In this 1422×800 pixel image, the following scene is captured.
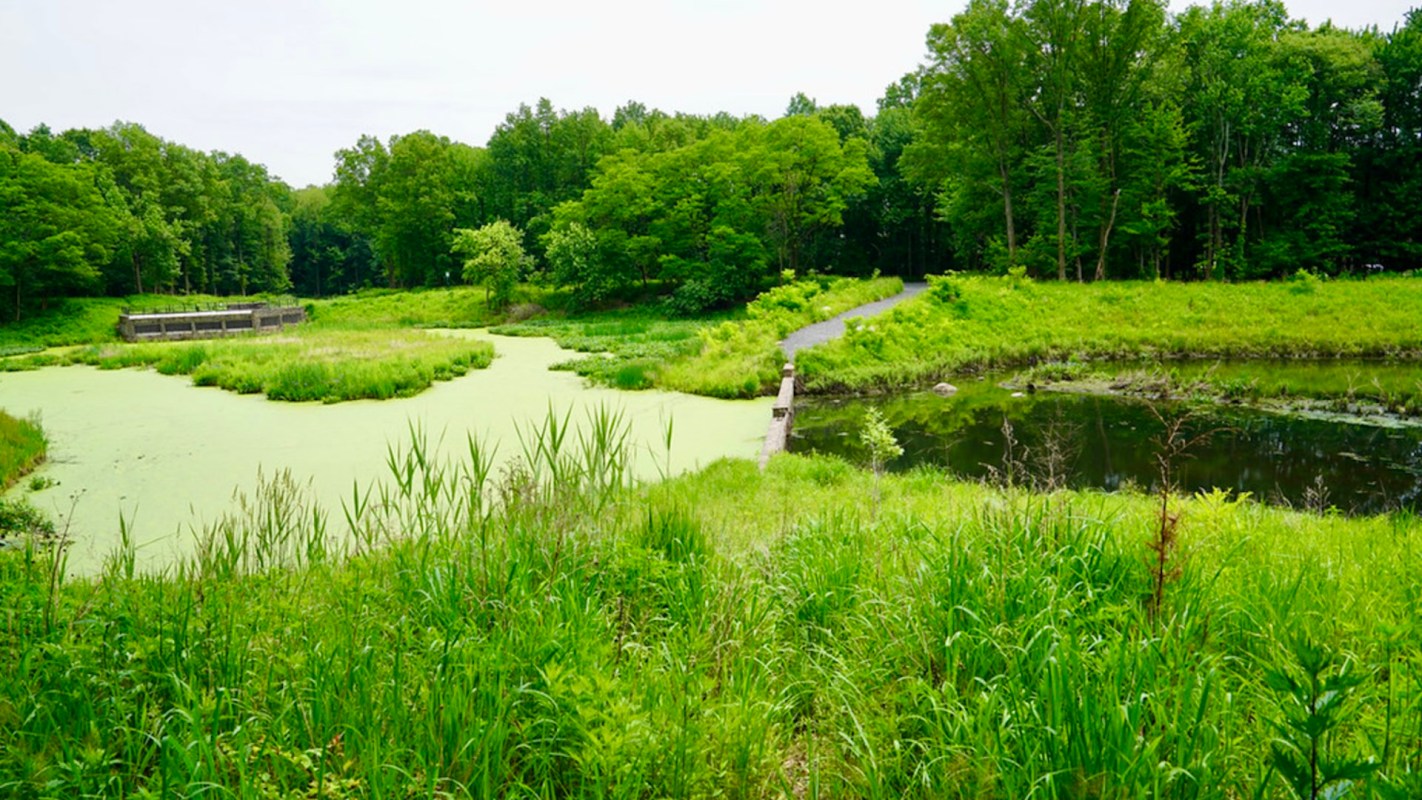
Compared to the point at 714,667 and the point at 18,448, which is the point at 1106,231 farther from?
the point at 18,448

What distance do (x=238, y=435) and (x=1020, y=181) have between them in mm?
25371

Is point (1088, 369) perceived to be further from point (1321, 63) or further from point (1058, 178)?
point (1321, 63)

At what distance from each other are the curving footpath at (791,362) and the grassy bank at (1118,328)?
80 centimetres

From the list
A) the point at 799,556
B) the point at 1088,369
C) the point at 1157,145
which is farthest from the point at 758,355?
the point at 1157,145

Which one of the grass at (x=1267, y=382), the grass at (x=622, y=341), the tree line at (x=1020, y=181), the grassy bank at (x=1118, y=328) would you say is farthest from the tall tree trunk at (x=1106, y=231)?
the grass at (x=622, y=341)

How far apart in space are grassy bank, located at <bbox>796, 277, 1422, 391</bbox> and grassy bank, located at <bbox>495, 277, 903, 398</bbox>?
132 cm

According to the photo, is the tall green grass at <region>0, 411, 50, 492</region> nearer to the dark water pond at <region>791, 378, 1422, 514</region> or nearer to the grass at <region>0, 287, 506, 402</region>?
the grass at <region>0, 287, 506, 402</region>

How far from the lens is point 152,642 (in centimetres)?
257

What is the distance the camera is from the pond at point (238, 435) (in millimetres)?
7418

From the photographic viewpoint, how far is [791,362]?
1470 centimetres

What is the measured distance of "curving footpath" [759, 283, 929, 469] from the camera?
31.9 ft

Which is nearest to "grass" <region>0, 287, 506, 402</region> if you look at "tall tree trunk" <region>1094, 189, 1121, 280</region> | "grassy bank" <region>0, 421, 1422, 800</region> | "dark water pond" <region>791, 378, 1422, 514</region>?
"dark water pond" <region>791, 378, 1422, 514</region>

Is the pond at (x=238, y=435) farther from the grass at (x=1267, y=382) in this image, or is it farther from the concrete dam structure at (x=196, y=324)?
the concrete dam structure at (x=196, y=324)

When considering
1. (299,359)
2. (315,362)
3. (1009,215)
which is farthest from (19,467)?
(1009,215)
